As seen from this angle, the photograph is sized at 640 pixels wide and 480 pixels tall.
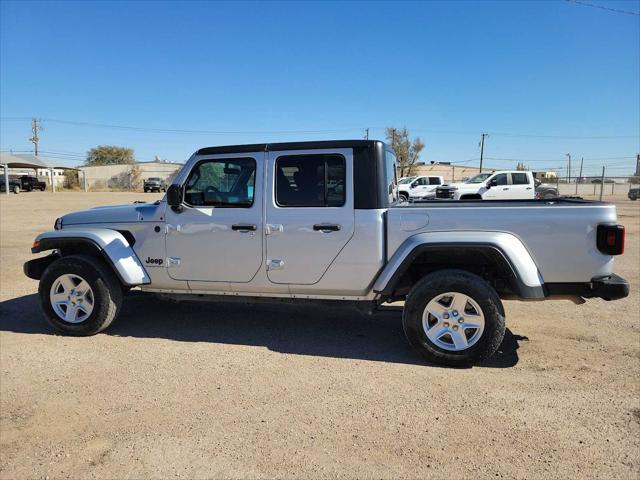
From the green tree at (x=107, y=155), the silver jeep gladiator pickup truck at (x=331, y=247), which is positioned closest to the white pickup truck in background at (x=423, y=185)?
the silver jeep gladiator pickup truck at (x=331, y=247)

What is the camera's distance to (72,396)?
12.0ft

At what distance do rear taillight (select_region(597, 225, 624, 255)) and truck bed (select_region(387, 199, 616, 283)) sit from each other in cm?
5

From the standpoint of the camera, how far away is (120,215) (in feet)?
16.6

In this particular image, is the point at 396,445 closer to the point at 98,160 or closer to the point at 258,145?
the point at 258,145

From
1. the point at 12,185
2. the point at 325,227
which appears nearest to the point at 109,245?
the point at 325,227

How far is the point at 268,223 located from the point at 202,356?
1.40m

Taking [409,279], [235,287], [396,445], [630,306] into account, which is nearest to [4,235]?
[235,287]

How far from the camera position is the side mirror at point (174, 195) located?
4738 millimetres

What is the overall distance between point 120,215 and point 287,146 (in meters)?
1.99

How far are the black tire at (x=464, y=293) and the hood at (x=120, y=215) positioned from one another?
9.00 ft

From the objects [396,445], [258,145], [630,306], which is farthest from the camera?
[630,306]

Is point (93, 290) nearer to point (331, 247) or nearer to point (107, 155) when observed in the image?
point (331, 247)

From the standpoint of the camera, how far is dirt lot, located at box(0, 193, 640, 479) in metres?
2.79

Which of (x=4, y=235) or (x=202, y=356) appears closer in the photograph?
(x=202, y=356)
